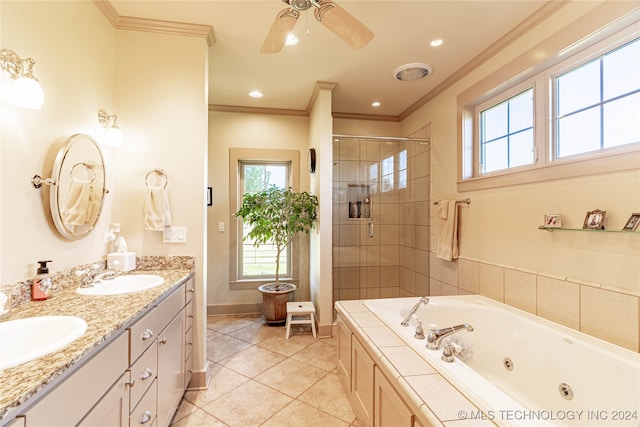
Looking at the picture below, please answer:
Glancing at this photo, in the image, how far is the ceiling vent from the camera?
249 cm

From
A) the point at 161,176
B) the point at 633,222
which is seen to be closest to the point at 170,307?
the point at 161,176

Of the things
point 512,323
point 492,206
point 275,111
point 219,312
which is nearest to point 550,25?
point 492,206

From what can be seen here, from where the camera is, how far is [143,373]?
128 centimetres

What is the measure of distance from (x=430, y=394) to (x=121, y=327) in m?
1.23

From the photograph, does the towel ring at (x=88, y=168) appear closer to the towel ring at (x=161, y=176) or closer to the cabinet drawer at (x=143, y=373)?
the towel ring at (x=161, y=176)

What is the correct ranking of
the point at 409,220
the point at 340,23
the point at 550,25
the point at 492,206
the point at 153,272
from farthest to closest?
the point at 409,220 < the point at 492,206 < the point at 153,272 < the point at 550,25 < the point at 340,23

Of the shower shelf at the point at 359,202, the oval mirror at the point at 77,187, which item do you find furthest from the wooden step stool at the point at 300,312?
the oval mirror at the point at 77,187

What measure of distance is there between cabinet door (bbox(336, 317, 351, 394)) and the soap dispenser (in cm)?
170

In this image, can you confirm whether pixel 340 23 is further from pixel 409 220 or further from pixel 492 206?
pixel 409 220

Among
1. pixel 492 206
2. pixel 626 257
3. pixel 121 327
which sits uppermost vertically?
pixel 492 206

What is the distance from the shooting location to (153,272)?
6.38 feet

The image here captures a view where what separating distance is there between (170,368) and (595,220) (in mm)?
2543

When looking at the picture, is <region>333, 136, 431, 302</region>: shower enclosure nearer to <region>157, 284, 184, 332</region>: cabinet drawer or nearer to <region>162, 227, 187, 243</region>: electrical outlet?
<region>162, 227, 187, 243</region>: electrical outlet

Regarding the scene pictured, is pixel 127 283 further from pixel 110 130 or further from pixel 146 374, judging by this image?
pixel 110 130
